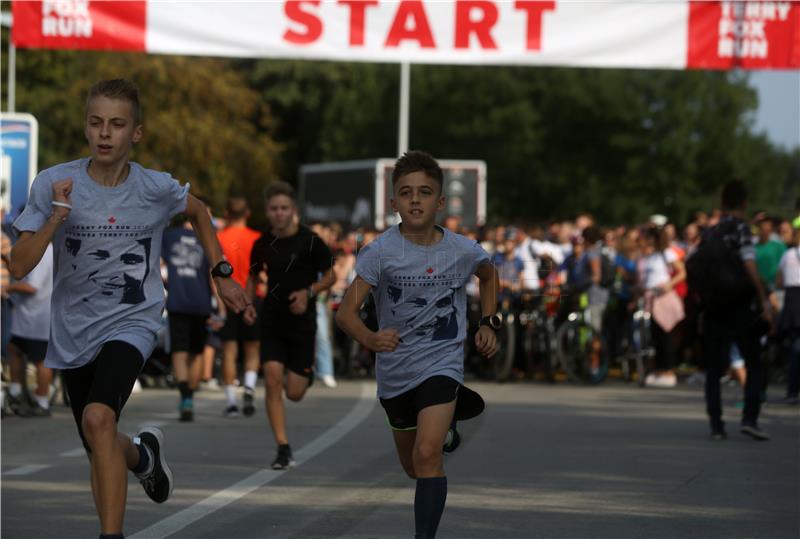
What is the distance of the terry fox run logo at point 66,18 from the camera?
1820cm

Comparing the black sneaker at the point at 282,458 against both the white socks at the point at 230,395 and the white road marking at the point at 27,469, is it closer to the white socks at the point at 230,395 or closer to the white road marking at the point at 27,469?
the white road marking at the point at 27,469

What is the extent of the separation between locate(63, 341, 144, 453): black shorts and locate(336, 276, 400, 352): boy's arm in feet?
3.03

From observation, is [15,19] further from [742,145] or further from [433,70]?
[742,145]

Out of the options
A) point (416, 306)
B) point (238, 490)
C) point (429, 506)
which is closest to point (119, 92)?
point (416, 306)

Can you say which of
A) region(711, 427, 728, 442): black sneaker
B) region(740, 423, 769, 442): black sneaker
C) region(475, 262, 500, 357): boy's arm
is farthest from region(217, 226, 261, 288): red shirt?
region(475, 262, 500, 357): boy's arm

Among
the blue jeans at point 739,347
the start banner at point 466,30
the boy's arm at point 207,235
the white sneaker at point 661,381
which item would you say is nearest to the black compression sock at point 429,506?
the boy's arm at point 207,235

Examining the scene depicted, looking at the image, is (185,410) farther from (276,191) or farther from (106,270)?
(106,270)

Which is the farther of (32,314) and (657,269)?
(657,269)

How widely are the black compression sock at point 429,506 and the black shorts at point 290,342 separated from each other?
4.80 metres

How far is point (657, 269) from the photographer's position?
22.2 m

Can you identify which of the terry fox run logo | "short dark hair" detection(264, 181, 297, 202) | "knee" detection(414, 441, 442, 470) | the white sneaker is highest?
the terry fox run logo

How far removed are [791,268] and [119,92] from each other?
12.9m

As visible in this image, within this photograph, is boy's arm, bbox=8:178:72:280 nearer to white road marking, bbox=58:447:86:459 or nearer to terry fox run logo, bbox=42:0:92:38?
white road marking, bbox=58:447:86:459

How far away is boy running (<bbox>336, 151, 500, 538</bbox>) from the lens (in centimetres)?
771
